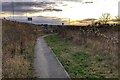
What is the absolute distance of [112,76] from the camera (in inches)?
605

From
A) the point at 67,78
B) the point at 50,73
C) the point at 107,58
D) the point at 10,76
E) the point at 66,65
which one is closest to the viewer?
the point at 10,76

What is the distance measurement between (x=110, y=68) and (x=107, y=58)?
3544 mm

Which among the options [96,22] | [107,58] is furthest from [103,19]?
[107,58]

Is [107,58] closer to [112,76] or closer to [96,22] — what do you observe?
[112,76]

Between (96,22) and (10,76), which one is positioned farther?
(96,22)

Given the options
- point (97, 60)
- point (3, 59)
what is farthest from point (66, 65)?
point (3, 59)

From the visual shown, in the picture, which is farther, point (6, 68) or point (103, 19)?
point (103, 19)

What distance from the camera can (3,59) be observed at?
17703 millimetres

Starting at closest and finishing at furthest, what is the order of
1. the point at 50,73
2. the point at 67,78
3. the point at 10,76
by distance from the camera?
1. the point at 10,76
2. the point at 67,78
3. the point at 50,73

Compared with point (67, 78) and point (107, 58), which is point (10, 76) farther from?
point (107, 58)

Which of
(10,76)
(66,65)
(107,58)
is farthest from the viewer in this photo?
(107,58)

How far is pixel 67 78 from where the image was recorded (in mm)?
15078

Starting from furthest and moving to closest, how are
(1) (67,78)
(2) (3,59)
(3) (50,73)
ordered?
(2) (3,59) → (3) (50,73) → (1) (67,78)

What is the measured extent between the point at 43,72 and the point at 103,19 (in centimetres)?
12414
